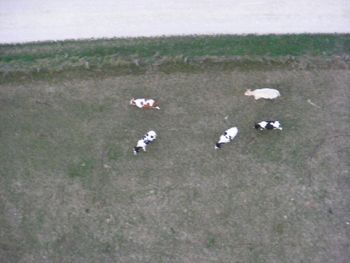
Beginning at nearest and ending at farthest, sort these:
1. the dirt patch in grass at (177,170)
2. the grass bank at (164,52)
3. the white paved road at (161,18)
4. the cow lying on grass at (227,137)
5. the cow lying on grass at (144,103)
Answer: the dirt patch in grass at (177,170)
the cow lying on grass at (227,137)
the cow lying on grass at (144,103)
the grass bank at (164,52)
the white paved road at (161,18)

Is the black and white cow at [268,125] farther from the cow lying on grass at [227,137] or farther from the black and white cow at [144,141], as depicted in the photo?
the black and white cow at [144,141]

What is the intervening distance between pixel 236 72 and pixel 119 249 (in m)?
4.98

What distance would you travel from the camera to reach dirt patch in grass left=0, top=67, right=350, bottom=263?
11523 mm

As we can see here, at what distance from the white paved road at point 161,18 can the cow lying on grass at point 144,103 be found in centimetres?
203

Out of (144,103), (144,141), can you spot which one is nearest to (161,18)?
(144,103)

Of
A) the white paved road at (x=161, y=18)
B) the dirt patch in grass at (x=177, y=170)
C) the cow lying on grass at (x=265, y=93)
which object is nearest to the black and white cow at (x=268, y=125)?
the dirt patch in grass at (x=177, y=170)

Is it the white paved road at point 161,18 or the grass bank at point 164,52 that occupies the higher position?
the white paved road at point 161,18

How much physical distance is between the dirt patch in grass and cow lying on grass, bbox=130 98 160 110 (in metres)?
0.19

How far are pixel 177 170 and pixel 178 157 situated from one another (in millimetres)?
321

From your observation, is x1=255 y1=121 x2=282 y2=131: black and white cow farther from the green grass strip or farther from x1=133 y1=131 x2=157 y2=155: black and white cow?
x1=133 y1=131 x2=157 y2=155: black and white cow

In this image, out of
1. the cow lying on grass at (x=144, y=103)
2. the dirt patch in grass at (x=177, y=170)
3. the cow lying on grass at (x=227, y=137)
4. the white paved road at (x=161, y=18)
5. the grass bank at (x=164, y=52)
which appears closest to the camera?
the dirt patch in grass at (x=177, y=170)

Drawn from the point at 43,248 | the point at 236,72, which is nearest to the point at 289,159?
the point at 236,72

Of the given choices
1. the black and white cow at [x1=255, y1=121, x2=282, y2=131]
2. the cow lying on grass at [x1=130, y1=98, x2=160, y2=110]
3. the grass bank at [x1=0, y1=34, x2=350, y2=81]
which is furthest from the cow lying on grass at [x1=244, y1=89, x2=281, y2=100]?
the cow lying on grass at [x1=130, y1=98, x2=160, y2=110]

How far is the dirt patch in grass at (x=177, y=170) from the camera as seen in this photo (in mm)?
11523
